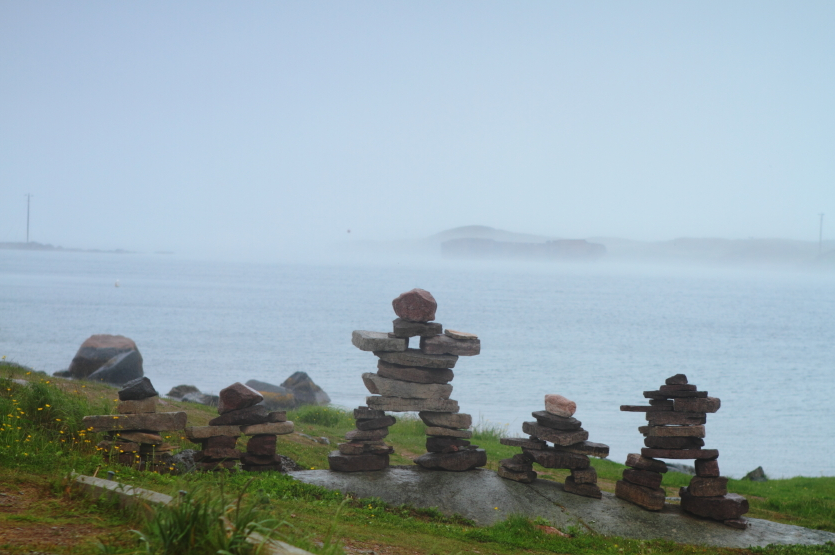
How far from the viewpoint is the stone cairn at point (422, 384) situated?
15008 millimetres

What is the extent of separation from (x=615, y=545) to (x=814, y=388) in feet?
182

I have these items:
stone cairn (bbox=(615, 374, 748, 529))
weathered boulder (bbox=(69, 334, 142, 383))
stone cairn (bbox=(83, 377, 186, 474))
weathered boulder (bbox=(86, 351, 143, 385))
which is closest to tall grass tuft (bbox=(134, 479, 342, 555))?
stone cairn (bbox=(83, 377, 186, 474))

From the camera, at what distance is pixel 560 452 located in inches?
575

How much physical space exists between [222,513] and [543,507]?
321 inches

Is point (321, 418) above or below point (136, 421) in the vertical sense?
below

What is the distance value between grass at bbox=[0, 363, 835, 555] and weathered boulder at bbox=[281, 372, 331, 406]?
1354 cm

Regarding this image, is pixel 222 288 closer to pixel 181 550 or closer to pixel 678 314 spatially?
pixel 678 314

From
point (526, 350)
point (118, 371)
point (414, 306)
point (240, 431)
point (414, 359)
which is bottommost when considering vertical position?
point (526, 350)

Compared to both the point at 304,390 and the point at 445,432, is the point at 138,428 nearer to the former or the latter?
the point at 445,432

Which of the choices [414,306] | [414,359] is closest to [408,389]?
[414,359]

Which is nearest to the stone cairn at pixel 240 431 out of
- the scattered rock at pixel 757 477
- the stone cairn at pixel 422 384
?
the stone cairn at pixel 422 384

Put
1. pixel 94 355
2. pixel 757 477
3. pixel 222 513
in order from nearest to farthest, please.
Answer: pixel 222 513, pixel 757 477, pixel 94 355

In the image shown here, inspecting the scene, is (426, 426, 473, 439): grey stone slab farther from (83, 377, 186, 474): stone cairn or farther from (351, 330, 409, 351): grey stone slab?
(83, 377, 186, 474): stone cairn

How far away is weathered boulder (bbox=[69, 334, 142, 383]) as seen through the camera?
2931 centimetres
